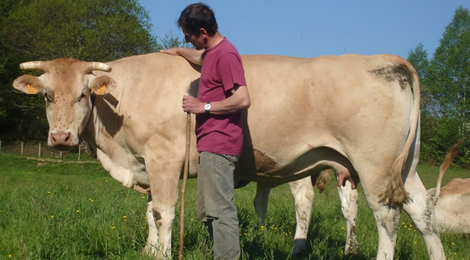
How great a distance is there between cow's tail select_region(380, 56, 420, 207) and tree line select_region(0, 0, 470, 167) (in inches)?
1378

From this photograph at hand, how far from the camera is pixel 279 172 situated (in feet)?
18.9

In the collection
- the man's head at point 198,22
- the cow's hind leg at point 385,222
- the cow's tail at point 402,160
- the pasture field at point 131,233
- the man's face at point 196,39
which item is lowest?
the pasture field at point 131,233

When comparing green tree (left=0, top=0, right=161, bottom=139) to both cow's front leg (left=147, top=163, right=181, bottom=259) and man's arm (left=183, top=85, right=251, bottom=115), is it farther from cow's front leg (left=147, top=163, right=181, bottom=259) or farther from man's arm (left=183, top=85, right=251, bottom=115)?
man's arm (left=183, top=85, right=251, bottom=115)

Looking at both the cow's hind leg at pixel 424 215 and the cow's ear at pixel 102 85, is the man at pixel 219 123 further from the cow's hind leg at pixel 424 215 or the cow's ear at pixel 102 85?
the cow's hind leg at pixel 424 215

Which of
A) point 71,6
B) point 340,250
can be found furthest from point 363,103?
point 71,6

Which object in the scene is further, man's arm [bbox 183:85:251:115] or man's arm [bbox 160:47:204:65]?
man's arm [bbox 160:47:204:65]

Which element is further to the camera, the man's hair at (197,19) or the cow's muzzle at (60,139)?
the cow's muzzle at (60,139)

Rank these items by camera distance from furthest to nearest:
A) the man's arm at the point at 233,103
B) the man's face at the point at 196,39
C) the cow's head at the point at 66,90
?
the cow's head at the point at 66,90 → the man's face at the point at 196,39 → the man's arm at the point at 233,103

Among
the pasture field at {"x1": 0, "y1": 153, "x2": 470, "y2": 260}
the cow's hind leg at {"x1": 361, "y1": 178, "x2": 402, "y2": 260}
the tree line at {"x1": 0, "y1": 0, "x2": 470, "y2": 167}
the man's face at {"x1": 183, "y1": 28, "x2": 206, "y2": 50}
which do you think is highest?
the tree line at {"x1": 0, "y1": 0, "x2": 470, "y2": 167}

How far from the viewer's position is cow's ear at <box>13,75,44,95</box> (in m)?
6.20

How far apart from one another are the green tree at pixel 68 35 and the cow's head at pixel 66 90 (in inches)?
1312

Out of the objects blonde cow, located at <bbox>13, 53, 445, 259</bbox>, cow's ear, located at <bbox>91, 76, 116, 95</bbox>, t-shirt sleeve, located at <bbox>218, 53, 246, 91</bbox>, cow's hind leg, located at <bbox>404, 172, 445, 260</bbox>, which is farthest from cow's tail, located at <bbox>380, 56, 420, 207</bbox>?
cow's ear, located at <bbox>91, 76, 116, 95</bbox>

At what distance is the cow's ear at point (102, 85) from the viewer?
6184 mm

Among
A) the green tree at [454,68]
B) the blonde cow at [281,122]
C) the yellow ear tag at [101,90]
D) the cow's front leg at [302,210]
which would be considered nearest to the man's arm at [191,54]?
the blonde cow at [281,122]
